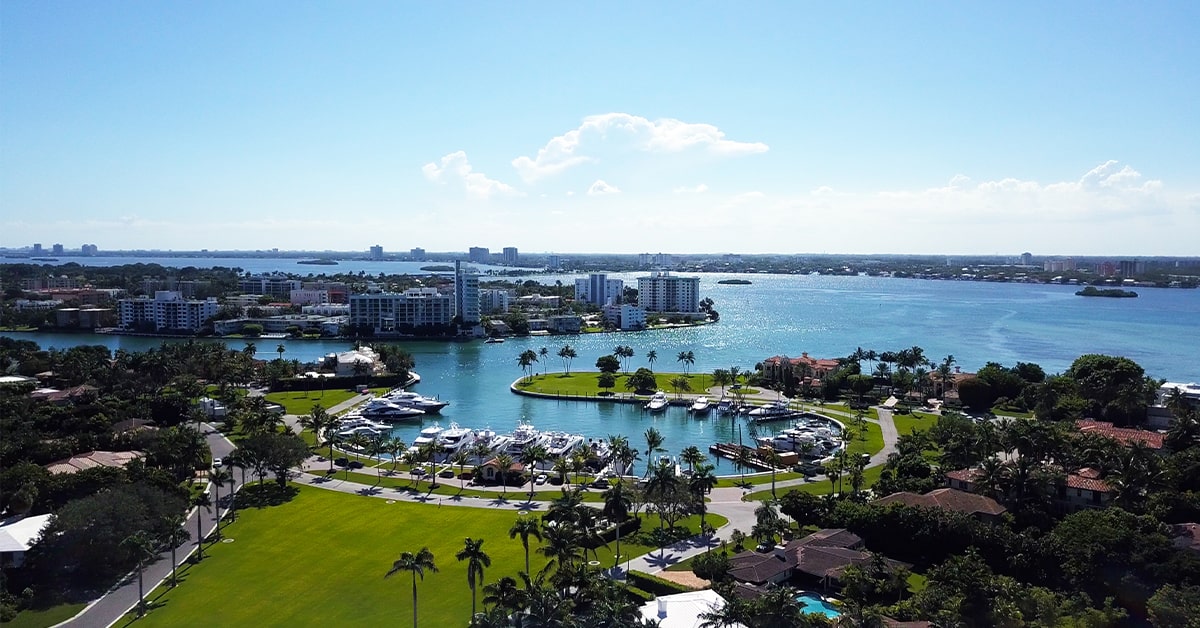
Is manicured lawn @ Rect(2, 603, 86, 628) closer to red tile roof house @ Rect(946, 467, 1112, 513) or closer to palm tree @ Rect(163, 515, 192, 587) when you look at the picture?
palm tree @ Rect(163, 515, 192, 587)

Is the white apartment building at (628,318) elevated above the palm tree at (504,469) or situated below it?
above

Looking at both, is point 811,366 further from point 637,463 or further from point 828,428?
point 637,463

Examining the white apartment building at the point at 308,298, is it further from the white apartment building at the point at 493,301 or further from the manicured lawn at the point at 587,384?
the manicured lawn at the point at 587,384

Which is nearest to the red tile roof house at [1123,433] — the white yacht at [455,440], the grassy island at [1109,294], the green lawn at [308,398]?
the white yacht at [455,440]

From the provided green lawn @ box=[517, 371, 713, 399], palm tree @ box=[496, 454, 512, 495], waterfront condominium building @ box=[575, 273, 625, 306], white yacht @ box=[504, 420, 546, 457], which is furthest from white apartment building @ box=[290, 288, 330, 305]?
palm tree @ box=[496, 454, 512, 495]

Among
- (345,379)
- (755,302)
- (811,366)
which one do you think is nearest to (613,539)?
(811,366)
